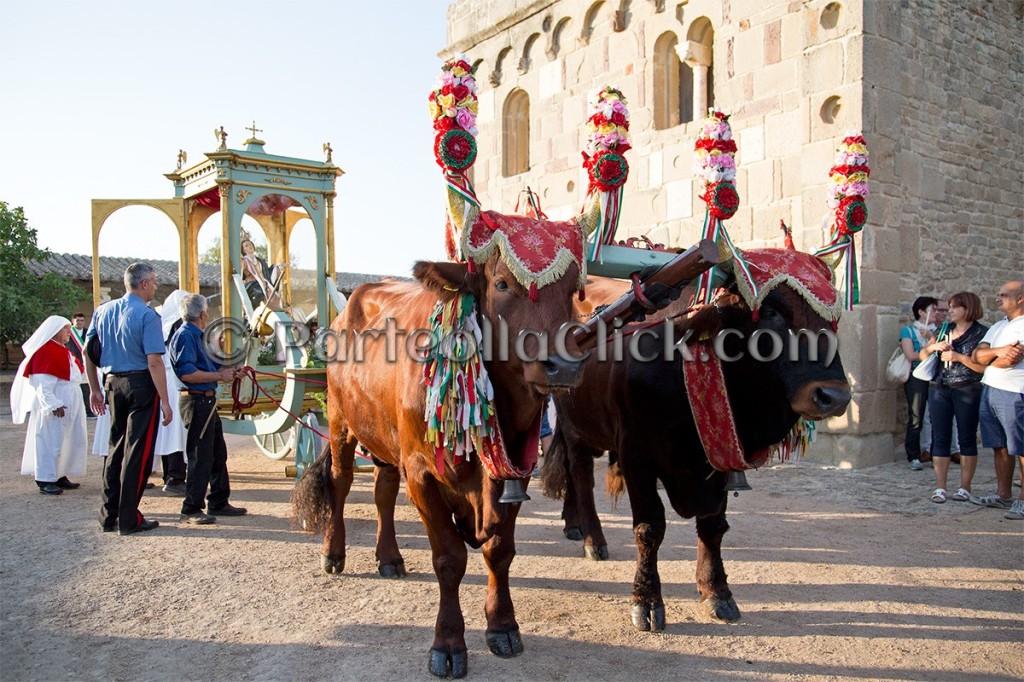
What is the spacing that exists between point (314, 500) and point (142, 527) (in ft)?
5.33

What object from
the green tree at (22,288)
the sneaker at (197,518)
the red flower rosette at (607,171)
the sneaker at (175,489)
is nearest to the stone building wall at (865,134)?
the red flower rosette at (607,171)

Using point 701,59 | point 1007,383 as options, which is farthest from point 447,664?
point 701,59

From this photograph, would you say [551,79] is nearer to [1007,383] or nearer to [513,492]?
[1007,383]

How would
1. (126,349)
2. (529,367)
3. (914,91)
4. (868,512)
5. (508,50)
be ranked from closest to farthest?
(529,367) → (126,349) → (868,512) → (914,91) → (508,50)

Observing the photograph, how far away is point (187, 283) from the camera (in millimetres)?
7555

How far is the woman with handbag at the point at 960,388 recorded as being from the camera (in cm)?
622

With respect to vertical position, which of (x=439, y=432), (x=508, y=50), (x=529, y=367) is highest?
(x=508, y=50)

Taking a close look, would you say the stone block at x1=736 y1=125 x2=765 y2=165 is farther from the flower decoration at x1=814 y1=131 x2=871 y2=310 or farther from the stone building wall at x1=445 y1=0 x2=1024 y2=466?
the flower decoration at x1=814 y1=131 x2=871 y2=310

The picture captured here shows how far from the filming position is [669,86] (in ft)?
32.4

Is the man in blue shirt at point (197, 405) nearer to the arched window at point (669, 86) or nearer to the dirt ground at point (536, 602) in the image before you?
the dirt ground at point (536, 602)

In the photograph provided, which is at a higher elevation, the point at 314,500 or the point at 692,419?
the point at 692,419

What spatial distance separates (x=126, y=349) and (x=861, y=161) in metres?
5.05

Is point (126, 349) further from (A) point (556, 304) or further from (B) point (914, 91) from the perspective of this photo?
(B) point (914, 91)

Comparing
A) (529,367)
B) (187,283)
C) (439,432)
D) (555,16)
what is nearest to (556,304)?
(529,367)
